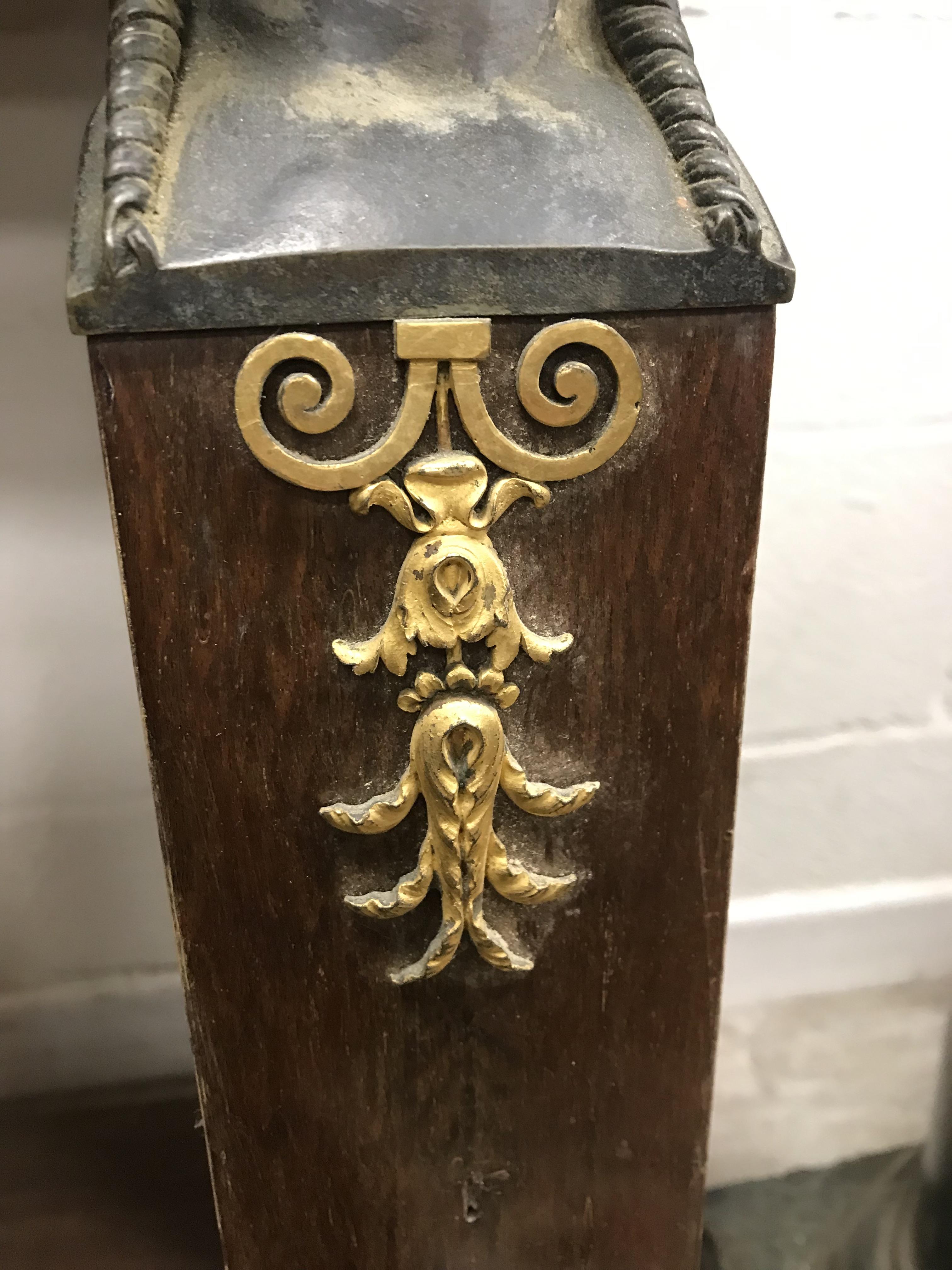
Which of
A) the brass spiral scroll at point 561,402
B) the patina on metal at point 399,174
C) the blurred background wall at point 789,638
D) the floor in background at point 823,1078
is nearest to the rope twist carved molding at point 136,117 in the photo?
the patina on metal at point 399,174

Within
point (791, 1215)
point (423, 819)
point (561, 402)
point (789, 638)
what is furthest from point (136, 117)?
point (791, 1215)

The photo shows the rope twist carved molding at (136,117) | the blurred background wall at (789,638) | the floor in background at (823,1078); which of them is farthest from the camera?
the floor in background at (823,1078)

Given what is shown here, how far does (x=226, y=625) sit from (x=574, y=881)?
0.24m

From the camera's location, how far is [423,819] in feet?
1.66

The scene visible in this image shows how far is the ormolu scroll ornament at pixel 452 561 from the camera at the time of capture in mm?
427

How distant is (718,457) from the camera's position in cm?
47

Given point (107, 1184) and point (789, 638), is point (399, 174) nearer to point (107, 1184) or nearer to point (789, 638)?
point (789, 638)

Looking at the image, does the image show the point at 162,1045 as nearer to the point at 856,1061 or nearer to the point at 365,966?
the point at 365,966

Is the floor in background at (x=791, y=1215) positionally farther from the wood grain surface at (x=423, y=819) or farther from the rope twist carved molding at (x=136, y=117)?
the rope twist carved molding at (x=136, y=117)

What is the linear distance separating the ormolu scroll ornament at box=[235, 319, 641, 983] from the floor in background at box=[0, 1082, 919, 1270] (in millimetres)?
442

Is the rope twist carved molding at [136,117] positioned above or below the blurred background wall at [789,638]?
above

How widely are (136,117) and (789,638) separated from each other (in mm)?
710

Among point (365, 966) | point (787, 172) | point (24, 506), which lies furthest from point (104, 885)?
point (787, 172)

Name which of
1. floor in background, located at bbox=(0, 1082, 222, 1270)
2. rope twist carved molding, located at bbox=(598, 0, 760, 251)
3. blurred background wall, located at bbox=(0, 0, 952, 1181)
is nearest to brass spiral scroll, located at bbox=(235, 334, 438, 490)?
rope twist carved molding, located at bbox=(598, 0, 760, 251)
